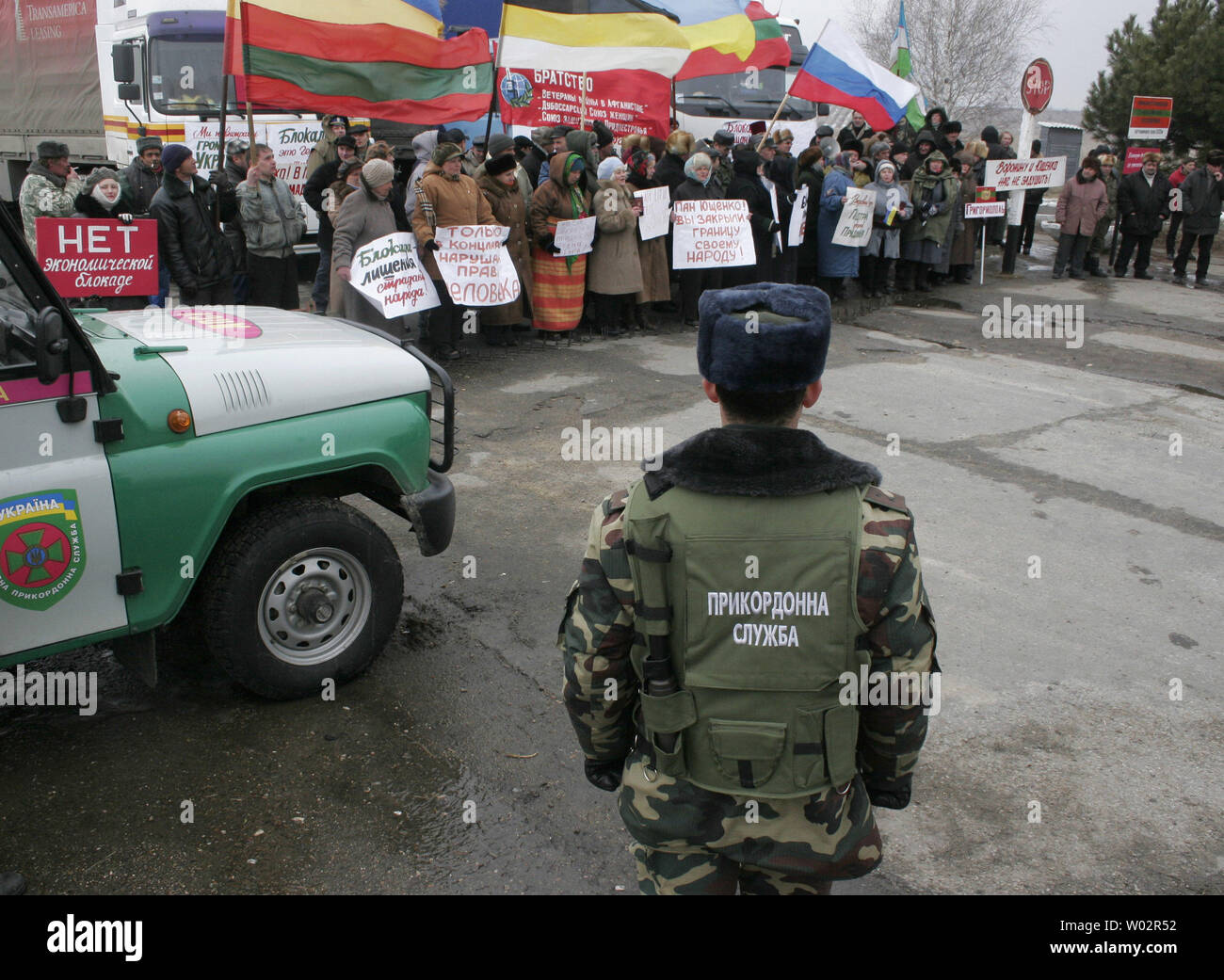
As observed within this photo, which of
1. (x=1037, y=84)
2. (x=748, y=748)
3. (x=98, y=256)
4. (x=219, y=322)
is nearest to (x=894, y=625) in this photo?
(x=748, y=748)

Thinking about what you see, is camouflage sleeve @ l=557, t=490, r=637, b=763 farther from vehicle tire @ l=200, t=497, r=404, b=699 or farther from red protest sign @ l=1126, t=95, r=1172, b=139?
red protest sign @ l=1126, t=95, r=1172, b=139

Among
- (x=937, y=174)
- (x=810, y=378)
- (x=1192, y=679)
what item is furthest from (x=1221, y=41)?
(x=810, y=378)

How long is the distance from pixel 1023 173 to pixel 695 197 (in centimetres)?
626

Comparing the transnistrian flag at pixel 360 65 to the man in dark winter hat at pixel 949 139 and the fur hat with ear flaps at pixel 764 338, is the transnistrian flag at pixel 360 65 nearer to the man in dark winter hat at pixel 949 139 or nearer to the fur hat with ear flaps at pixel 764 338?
the fur hat with ear flaps at pixel 764 338

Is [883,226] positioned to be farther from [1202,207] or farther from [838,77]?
[1202,207]

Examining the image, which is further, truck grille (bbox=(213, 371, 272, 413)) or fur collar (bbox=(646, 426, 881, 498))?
truck grille (bbox=(213, 371, 272, 413))

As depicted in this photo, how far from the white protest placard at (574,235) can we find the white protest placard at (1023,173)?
23.7 feet

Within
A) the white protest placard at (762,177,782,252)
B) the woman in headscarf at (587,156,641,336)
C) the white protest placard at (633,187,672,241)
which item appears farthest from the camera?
the white protest placard at (762,177,782,252)

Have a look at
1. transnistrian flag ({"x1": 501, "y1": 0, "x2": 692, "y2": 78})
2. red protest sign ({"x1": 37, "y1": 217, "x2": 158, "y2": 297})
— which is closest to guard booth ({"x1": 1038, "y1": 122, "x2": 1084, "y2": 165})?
transnistrian flag ({"x1": 501, "y1": 0, "x2": 692, "y2": 78})

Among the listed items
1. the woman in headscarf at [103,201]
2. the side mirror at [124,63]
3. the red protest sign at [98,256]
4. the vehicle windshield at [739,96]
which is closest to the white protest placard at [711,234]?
the vehicle windshield at [739,96]

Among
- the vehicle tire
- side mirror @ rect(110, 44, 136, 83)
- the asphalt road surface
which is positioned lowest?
the asphalt road surface

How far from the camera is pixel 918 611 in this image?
2.14 meters

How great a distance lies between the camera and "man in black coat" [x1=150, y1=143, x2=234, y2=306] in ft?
27.6

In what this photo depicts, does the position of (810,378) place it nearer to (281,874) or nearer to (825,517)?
(825,517)
